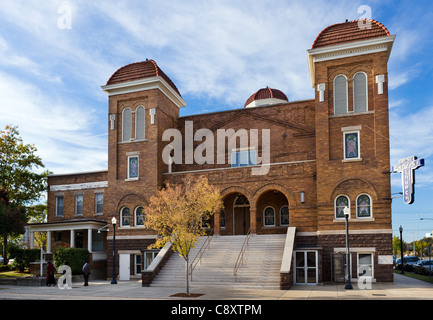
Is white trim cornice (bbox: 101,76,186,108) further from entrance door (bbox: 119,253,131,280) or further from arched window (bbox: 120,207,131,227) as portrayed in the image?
entrance door (bbox: 119,253,131,280)

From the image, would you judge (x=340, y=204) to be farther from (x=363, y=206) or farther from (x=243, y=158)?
(x=243, y=158)

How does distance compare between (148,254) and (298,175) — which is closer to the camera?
(298,175)

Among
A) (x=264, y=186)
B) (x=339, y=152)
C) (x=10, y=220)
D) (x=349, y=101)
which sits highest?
(x=349, y=101)

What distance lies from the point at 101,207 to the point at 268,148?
14.3 metres

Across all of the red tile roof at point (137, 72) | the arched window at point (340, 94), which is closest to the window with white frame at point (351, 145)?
the arched window at point (340, 94)

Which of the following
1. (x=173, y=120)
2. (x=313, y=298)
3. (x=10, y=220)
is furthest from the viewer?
(x=173, y=120)

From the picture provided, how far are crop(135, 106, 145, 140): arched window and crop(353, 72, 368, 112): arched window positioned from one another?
1451 cm

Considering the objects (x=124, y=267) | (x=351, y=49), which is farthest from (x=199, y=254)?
(x=351, y=49)

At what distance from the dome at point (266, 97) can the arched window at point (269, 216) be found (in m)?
11.3

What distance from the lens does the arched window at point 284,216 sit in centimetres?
2888

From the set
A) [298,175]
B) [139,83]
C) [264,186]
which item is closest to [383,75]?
[298,175]

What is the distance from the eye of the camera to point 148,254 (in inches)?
1110

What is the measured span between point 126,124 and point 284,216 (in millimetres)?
13065

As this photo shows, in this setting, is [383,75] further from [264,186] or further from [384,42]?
[264,186]
